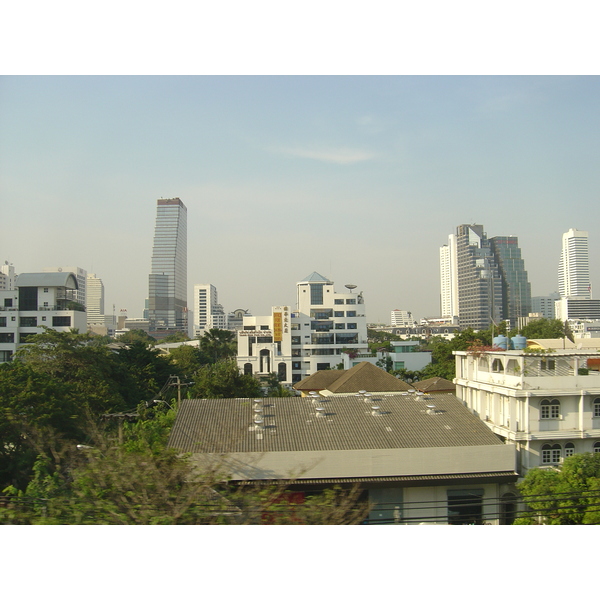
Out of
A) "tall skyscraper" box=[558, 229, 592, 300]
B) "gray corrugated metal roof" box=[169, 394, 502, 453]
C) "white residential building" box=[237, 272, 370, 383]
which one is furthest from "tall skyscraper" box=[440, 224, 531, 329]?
"gray corrugated metal roof" box=[169, 394, 502, 453]

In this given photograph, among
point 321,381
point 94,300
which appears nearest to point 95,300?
point 94,300

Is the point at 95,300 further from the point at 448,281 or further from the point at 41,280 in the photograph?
the point at 41,280

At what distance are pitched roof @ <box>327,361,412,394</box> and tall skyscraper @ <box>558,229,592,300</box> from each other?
58698mm

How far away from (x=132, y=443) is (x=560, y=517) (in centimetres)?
463

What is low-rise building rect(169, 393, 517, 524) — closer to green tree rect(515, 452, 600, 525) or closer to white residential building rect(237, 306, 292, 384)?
green tree rect(515, 452, 600, 525)

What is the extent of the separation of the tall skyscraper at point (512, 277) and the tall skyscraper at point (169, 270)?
41.6 m

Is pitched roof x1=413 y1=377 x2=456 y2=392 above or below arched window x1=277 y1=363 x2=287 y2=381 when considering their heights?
above

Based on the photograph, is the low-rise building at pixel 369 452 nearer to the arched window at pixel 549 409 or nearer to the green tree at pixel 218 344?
the arched window at pixel 549 409

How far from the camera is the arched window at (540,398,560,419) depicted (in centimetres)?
775

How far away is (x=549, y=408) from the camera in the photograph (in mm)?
7766

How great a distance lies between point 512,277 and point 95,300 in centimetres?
5938

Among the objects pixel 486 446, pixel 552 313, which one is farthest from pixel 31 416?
pixel 552 313

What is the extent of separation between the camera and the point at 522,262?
212ft

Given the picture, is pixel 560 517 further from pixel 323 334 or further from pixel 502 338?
pixel 323 334
